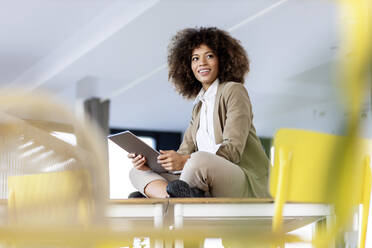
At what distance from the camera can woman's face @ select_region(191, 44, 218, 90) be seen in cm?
180

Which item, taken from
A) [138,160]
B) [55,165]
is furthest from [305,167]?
[138,160]

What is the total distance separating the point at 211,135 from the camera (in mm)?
1574

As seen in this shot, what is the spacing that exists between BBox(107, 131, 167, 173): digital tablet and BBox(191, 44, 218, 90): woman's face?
417mm

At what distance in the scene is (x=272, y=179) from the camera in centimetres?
46

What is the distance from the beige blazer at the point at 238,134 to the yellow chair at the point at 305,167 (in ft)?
2.81

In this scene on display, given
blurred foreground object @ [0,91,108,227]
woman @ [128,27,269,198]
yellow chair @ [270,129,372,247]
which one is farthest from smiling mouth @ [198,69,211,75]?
blurred foreground object @ [0,91,108,227]

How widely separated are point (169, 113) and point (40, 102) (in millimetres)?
7247

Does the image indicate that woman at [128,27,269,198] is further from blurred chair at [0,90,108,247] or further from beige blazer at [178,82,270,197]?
blurred chair at [0,90,108,247]

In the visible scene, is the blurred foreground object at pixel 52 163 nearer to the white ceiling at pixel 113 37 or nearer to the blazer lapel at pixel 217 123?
the blazer lapel at pixel 217 123

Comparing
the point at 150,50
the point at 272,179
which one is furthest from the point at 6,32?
the point at 272,179

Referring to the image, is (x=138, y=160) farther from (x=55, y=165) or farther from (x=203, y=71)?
(x=55, y=165)

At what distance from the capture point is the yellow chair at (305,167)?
0.54 ft

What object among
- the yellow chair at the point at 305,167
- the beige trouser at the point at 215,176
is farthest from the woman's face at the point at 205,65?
the yellow chair at the point at 305,167

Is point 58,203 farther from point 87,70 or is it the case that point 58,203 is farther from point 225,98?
point 87,70
